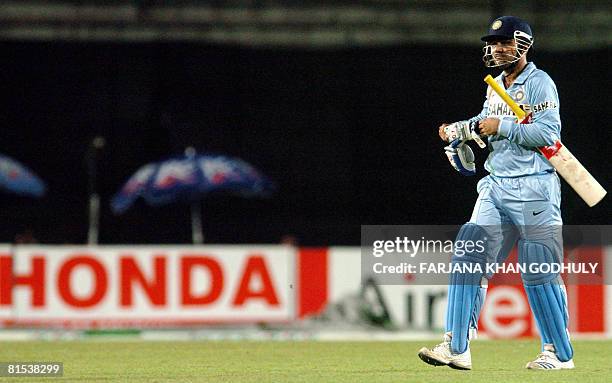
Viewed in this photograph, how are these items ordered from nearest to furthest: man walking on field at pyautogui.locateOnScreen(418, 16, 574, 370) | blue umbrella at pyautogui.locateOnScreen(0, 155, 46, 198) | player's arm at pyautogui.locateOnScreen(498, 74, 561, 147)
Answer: player's arm at pyautogui.locateOnScreen(498, 74, 561, 147), man walking on field at pyautogui.locateOnScreen(418, 16, 574, 370), blue umbrella at pyautogui.locateOnScreen(0, 155, 46, 198)

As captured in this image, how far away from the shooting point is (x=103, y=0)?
13.7 metres

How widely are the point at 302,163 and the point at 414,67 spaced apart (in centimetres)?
151

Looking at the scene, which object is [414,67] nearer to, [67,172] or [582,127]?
[582,127]

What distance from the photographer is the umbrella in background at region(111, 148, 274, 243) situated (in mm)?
12461

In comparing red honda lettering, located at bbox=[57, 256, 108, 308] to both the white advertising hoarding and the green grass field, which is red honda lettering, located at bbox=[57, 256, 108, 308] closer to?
the white advertising hoarding

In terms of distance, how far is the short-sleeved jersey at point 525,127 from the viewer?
20.2 feet

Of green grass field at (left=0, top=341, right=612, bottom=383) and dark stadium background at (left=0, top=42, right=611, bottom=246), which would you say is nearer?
green grass field at (left=0, top=341, right=612, bottom=383)

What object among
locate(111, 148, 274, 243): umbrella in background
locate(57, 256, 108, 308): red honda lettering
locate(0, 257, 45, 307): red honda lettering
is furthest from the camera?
locate(111, 148, 274, 243): umbrella in background

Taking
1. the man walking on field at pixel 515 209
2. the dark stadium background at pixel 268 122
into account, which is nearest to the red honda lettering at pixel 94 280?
the dark stadium background at pixel 268 122

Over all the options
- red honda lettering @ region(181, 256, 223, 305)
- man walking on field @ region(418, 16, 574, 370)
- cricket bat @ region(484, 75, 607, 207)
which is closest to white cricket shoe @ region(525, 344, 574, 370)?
man walking on field @ region(418, 16, 574, 370)

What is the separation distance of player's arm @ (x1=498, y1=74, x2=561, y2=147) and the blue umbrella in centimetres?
747

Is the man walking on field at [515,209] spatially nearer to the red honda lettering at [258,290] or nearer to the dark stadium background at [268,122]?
the red honda lettering at [258,290]

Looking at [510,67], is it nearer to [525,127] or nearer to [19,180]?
[525,127]

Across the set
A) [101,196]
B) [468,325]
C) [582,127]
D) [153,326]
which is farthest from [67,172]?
[468,325]
